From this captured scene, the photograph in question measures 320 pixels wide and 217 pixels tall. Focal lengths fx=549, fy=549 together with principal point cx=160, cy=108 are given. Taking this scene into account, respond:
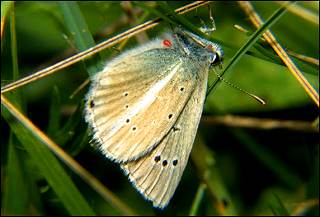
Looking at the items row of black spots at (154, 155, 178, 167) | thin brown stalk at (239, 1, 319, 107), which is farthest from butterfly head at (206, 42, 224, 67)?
row of black spots at (154, 155, 178, 167)

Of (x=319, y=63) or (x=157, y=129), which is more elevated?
(x=319, y=63)

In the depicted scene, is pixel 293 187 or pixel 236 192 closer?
pixel 293 187

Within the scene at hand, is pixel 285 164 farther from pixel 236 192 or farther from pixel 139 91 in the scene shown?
pixel 139 91

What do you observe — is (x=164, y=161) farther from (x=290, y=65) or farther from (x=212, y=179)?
(x=212, y=179)

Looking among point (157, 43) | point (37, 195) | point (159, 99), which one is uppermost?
point (157, 43)

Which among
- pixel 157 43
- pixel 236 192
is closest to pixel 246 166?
pixel 236 192

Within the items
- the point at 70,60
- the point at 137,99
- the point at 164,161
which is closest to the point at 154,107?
the point at 137,99

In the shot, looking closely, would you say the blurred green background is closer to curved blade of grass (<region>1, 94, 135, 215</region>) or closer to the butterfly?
curved blade of grass (<region>1, 94, 135, 215</region>)

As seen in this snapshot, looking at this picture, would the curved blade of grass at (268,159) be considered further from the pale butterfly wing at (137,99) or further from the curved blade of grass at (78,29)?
the curved blade of grass at (78,29)
